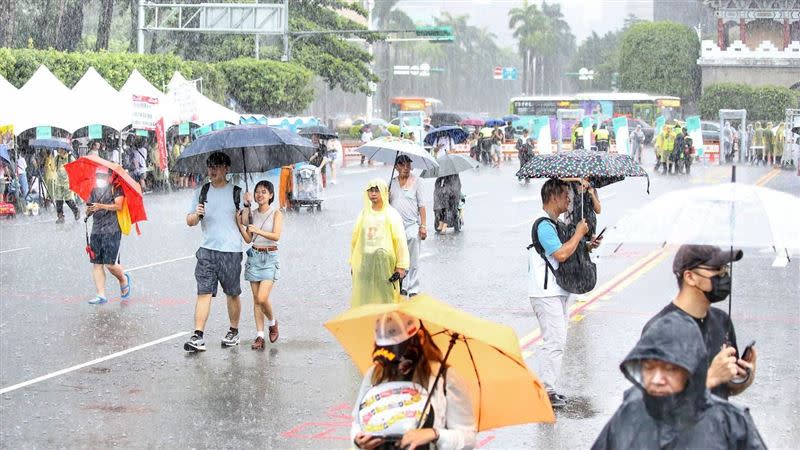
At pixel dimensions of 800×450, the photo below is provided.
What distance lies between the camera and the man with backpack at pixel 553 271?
28.5ft

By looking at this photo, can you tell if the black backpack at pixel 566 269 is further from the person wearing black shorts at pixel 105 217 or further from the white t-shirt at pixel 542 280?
the person wearing black shorts at pixel 105 217

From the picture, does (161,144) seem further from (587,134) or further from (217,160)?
(217,160)

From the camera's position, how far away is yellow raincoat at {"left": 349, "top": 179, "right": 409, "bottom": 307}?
10.4m

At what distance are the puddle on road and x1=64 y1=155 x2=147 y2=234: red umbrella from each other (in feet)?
18.6

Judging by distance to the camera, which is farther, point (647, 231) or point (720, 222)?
point (647, 231)

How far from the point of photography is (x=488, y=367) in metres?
5.05

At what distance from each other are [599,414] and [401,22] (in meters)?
100

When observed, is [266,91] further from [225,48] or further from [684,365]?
[684,365]

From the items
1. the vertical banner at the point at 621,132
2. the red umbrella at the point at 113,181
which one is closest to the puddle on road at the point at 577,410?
the red umbrella at the point at 113,181

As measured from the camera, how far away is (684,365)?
12.4 ft

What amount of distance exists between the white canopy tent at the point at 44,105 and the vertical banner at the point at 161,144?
3413 mm

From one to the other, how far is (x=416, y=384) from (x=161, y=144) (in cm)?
2856

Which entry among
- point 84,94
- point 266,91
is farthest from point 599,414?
point 266,91

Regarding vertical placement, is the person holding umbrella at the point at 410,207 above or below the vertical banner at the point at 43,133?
below
